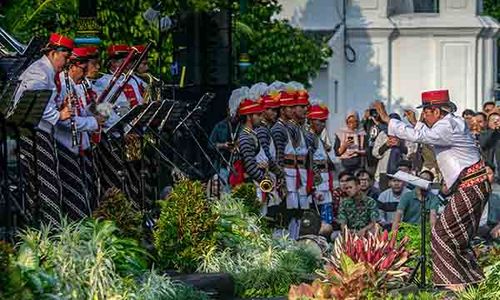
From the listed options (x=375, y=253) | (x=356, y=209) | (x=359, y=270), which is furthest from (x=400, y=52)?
(x=359, y=270)

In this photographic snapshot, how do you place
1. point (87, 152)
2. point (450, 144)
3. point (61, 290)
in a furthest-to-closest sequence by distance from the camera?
point (450, 144)
point (87, 152)
point (61, 290)

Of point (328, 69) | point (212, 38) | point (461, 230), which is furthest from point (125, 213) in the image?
point (328, 69)

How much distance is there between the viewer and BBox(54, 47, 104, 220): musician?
13174 mm

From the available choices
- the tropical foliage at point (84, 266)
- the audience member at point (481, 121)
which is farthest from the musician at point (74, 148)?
the audience member at point (481, 121)

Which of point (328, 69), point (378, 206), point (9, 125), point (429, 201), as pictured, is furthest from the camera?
point (328, 69)

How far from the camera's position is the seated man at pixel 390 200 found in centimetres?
2058

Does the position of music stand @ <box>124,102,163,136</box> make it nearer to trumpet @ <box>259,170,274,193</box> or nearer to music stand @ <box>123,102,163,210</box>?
music stand @ <box>123,102,163,210</box>

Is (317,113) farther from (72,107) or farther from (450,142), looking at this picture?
(72,107)

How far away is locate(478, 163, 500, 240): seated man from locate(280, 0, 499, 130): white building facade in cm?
1860

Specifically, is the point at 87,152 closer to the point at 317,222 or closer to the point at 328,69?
the point at 317,222

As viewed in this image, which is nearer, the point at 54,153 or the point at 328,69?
the point at 54,153

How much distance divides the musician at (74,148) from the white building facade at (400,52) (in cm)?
2720

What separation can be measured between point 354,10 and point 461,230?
2710 cm

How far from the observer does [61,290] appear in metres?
→ 10.0
